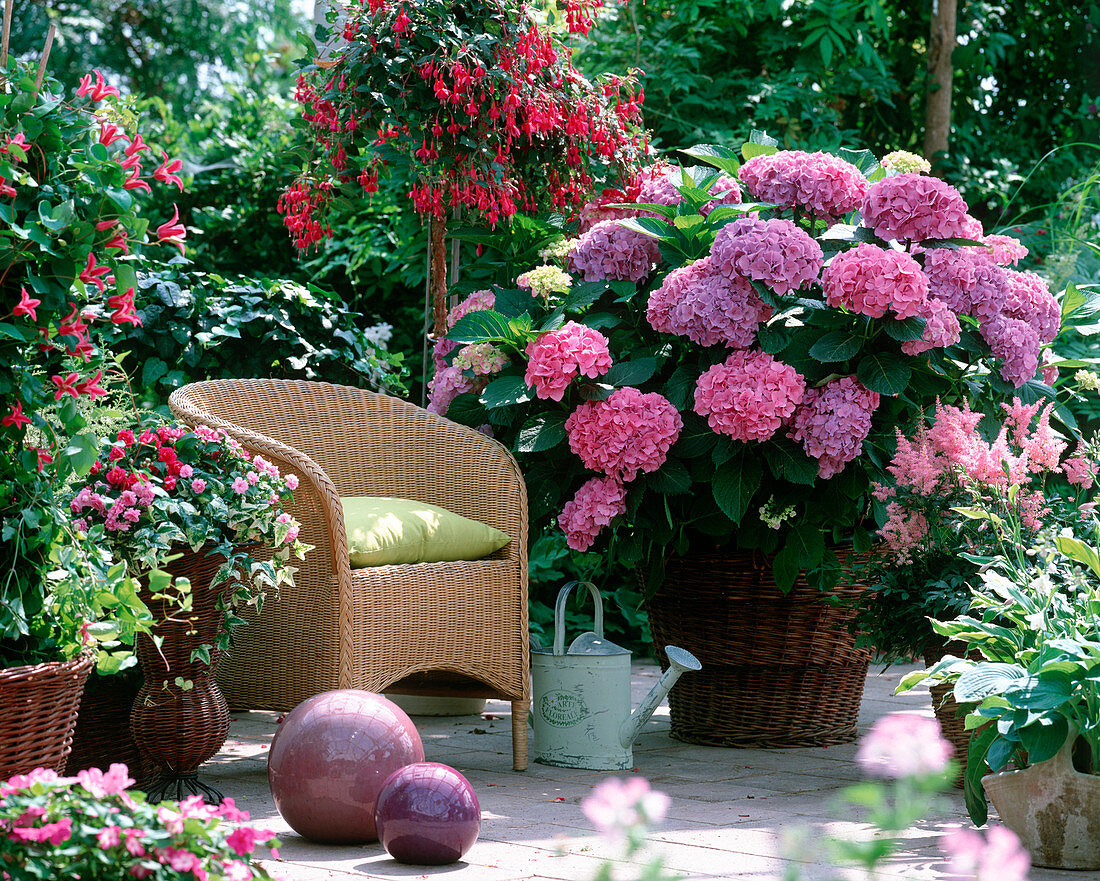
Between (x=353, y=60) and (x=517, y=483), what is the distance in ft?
3.79

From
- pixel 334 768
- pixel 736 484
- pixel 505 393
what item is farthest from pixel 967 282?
pixel 334 768

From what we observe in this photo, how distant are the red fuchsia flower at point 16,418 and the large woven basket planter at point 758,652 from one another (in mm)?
1722

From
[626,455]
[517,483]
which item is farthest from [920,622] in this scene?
[517,483]

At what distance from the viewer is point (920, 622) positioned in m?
2.36

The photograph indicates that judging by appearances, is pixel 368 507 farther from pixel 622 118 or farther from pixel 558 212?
pixel 622 118

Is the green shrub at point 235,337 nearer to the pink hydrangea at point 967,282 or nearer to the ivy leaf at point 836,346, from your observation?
the ivy leaf at point 836,346

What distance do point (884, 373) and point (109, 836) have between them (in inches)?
73.8

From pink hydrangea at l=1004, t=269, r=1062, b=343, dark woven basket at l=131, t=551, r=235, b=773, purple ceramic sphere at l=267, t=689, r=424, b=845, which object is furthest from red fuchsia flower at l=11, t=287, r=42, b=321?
pink hydrangea at l=1004, t=269, r=1062, b=343

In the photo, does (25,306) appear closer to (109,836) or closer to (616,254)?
(109,836)

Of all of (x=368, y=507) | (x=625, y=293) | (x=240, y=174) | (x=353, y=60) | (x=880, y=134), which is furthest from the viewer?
(x=880, y=134)

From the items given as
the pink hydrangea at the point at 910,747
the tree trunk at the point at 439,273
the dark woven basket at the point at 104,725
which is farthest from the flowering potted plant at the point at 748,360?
the pink hydrangea at the point at 910,747

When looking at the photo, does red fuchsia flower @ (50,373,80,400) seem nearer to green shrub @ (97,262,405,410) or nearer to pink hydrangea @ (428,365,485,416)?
pink hydrangea @ (428,365,485,416)

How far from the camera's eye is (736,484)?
2.63 metres

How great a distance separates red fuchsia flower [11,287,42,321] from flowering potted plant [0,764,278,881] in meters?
0.55
